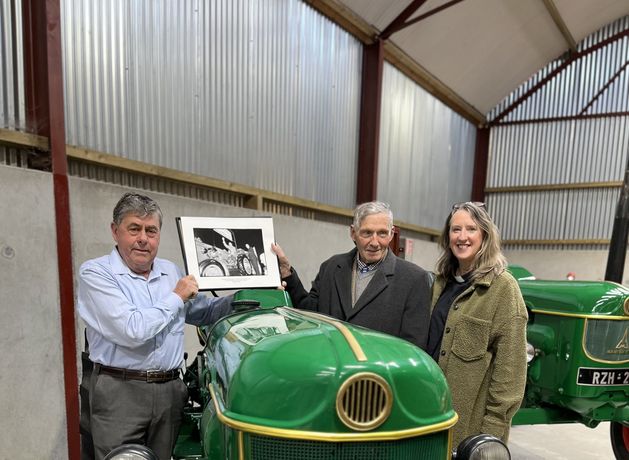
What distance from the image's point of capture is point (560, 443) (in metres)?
3.56

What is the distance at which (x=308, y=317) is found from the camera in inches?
58.7

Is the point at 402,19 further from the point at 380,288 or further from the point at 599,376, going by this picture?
the point at 380,288

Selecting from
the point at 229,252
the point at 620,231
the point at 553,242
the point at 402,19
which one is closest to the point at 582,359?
the point at 620,231

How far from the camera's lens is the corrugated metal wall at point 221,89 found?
10.6 ft

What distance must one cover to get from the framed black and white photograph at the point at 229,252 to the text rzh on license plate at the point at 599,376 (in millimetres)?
1978

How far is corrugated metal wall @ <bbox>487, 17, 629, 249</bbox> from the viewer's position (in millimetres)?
9094

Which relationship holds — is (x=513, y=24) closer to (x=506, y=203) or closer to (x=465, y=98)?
(x=465, y=98)

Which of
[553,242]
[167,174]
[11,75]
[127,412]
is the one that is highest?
[11,75]

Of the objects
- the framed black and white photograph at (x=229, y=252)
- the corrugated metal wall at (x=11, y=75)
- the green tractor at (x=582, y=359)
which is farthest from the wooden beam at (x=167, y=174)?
the green tractor at (x=582, y=359)

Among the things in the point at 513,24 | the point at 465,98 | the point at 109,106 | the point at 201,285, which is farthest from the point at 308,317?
the point at 465,98

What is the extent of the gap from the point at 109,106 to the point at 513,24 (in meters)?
7.07

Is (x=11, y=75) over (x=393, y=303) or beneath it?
over

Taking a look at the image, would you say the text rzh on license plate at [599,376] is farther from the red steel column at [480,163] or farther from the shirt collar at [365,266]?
the red steel column at [480,163]

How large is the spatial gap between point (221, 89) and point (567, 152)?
8513 millimetres
